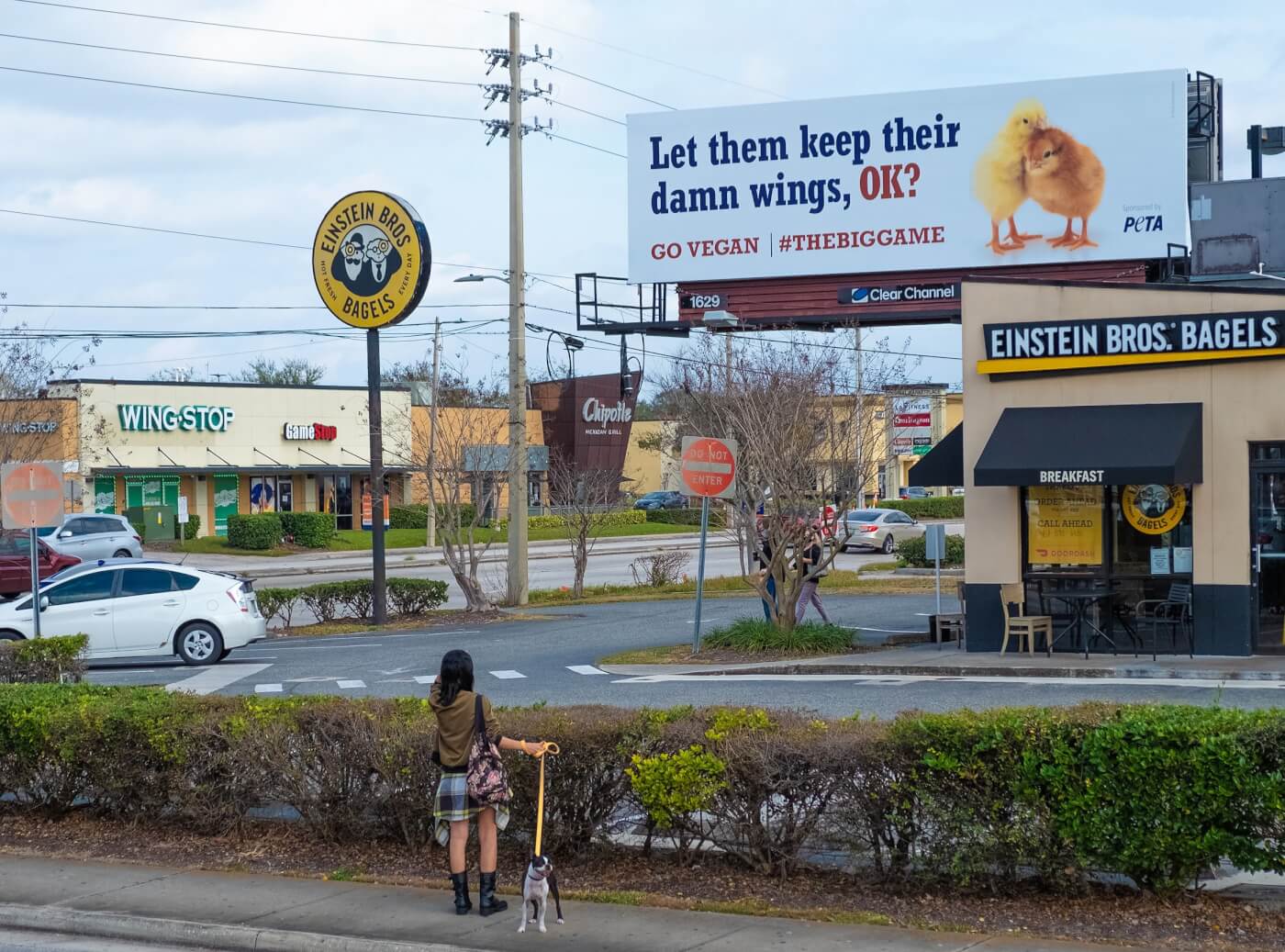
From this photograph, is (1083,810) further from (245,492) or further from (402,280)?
(245,492)

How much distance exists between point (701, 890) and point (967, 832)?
153 centimetres

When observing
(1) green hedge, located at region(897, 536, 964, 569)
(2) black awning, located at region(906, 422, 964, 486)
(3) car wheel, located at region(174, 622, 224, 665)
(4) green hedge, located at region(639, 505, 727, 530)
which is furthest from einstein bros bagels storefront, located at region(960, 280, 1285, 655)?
(4) green hedge, located at region(639, 505, 727, 530)

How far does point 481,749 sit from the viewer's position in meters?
7.80

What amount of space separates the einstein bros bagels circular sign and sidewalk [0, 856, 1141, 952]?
1846 centimetres

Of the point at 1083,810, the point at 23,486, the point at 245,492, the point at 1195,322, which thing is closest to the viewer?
the point at 1083,810

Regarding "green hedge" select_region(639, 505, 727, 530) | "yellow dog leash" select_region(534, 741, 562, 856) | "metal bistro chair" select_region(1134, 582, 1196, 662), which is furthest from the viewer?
"green hedge" select_region(639, 505, 727, 530)

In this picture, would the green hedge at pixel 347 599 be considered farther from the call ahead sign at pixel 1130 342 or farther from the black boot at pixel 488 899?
the black boot at pixel 488 899

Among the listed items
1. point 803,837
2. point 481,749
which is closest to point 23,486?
point 481,749

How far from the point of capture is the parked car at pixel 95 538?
39062 millimetres

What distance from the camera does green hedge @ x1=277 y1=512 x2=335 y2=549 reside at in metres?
55.5

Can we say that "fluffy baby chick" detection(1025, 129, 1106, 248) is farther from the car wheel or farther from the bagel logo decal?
the car wheel

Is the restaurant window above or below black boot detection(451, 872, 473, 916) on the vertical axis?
above

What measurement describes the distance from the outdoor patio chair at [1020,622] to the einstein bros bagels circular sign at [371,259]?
1253 centimetres

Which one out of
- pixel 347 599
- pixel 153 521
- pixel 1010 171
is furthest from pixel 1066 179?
pixel 153 521
